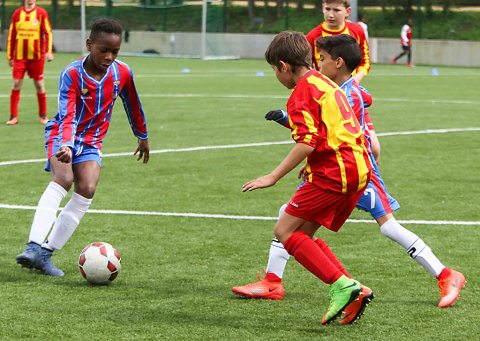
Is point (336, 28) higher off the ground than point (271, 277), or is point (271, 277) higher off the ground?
point (336, 28)

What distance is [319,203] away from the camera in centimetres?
412

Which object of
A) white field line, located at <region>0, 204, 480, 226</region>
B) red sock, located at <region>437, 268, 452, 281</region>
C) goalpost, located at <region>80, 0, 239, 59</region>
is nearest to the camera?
red sock, located at <region>437, 268, 452, 281</region>

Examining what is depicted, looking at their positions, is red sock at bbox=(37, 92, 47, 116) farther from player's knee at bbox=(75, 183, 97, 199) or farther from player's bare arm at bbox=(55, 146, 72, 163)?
→ player's bare arm at bbox=(55, 146, 72, 163)

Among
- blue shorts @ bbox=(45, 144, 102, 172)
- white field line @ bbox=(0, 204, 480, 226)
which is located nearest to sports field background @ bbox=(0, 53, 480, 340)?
white field line @ bbox=(0, 204, 480, 226)

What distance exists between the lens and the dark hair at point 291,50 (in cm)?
412

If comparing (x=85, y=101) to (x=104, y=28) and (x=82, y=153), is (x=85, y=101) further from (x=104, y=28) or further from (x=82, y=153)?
(x=104, y=28)

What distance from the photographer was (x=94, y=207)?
7078 mm

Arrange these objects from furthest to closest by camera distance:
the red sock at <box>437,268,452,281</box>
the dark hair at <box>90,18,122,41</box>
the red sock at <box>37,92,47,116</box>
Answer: the red sock at <box>37,92,47,116</box>, the dark hair at <box>90,18,122,41</box>, the red sock at <box>437,268,452,281</box>

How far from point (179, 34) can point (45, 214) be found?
100ft

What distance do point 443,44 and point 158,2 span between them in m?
12.6

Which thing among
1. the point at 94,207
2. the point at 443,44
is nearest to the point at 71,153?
the point at 94,207

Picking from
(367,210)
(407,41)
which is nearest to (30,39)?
(367,210)

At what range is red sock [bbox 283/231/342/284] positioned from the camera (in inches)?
162

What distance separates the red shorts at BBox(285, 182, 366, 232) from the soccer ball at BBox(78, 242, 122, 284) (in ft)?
4.25
